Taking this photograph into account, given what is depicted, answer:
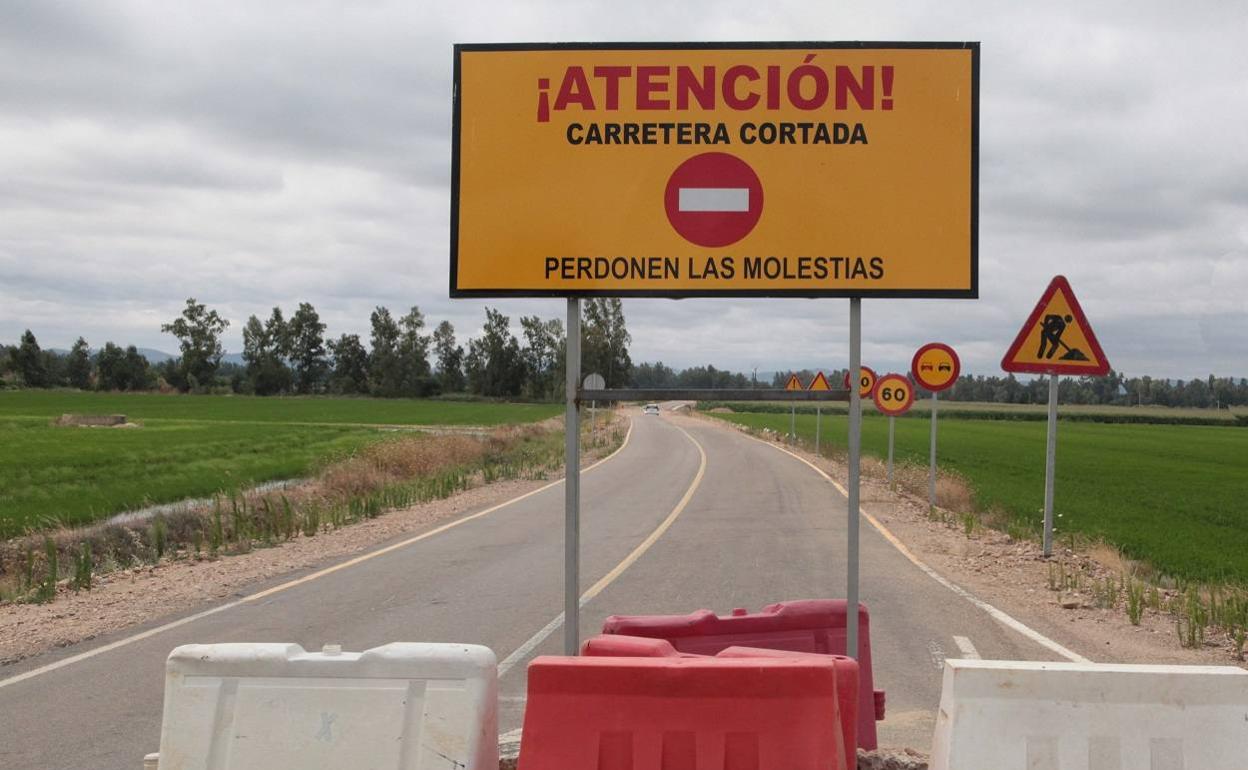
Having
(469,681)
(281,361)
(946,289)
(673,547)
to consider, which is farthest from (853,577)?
(281,361)

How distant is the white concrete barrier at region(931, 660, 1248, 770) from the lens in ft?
11.4

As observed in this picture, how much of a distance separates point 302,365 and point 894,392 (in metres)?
152

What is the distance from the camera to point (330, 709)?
3645 millimetres

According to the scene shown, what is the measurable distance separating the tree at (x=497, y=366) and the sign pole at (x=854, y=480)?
12968 centimetres

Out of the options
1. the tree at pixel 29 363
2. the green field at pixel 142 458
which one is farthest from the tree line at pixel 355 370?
the green field at pixel 142 458

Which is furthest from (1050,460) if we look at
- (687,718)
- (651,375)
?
(651,375)

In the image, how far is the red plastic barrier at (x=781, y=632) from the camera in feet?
16.4

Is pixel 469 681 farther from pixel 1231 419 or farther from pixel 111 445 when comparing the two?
pixel 1231 419

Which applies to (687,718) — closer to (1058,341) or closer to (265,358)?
(1058,341)

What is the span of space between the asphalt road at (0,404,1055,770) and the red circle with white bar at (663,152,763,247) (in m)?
2.93

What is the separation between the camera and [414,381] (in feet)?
504

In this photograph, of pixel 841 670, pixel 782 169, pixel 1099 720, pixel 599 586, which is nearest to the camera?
pixel 1099 720

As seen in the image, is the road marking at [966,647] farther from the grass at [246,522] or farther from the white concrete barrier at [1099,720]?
the grass at [246,522]

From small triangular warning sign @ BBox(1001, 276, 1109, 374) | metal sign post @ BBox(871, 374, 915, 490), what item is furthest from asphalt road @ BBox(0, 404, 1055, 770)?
small triangular warning sign @ BBox(1001, 276, 1109, 374)
